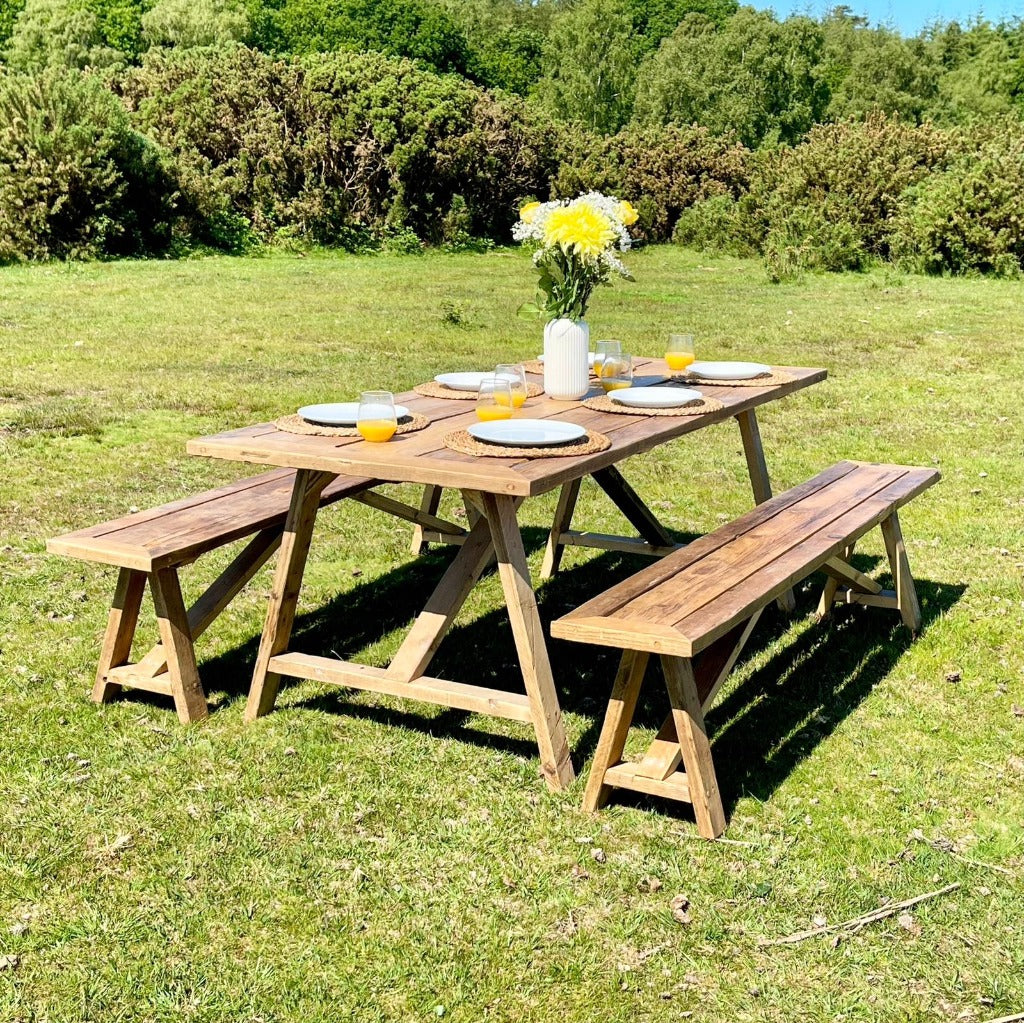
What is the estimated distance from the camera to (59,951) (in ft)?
8.64


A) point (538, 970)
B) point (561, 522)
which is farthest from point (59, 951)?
point (561, 522)

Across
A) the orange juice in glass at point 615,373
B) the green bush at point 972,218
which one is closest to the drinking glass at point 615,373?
the orange juice in glass at point 615,373

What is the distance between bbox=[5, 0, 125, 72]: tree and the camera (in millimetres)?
37938

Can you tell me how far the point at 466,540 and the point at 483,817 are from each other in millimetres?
901

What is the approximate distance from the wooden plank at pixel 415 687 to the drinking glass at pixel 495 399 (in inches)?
33.4

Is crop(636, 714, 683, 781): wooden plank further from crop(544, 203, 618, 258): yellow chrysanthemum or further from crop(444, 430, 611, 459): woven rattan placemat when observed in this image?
crop(544, 203, 618, 258): yellow chrysanthemum

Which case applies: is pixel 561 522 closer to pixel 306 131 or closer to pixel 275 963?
pixel 275 963

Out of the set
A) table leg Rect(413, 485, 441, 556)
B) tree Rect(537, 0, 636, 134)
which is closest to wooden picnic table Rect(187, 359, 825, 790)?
table leg Rect(413, 485, 441, 556)

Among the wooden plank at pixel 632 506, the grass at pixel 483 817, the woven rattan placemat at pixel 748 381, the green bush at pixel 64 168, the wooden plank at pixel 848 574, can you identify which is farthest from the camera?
the green bush at pixel 64 168

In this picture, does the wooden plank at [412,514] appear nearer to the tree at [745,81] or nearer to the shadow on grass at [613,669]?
the shadow on grass at [613,669]

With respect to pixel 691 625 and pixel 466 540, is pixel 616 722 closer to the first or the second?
pixel 691 625

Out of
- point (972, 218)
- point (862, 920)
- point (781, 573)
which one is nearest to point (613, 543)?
point (781, 573)

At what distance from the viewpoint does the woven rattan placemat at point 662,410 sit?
391 cm

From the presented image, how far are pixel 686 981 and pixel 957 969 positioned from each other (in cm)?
62
